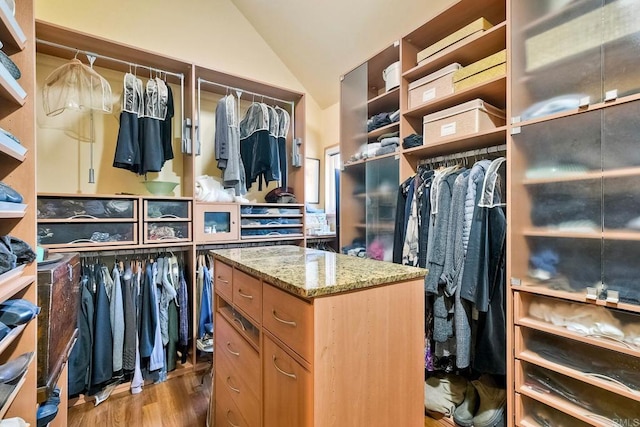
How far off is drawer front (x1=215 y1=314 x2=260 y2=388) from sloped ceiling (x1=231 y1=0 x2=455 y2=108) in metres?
2.19

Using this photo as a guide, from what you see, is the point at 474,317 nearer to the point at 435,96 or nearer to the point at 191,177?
the point at 435,96

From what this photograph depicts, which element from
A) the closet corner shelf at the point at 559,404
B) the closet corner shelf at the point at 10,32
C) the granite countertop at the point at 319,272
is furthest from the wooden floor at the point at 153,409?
the closet corner shelf at the point at 10,32

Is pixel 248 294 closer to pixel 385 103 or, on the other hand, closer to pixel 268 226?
pixel 268 226

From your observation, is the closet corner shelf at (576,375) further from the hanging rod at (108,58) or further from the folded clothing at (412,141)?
the hanging rod at (108,58)

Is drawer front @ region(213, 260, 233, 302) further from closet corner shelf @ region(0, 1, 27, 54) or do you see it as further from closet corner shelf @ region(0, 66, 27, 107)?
closet corner shelf @ region(0, 1, 27, 54)

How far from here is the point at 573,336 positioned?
4.34 ft

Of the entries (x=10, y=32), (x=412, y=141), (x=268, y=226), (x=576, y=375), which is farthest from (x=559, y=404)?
(x=10, y=32)

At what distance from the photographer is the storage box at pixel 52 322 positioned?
1109 millimetres

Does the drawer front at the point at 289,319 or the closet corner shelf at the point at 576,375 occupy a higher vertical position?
the drawer front at the point at 289,319

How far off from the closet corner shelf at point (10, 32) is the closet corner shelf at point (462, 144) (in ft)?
6.46

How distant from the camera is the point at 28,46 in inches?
43.9

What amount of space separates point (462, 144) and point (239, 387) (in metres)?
1.83

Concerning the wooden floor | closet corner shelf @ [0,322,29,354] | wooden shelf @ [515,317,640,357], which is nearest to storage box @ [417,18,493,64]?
wooden shelf @ [515,317,640,357]

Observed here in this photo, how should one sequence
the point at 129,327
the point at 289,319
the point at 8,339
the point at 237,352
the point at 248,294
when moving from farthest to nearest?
the point at 129,327 → the point at 237,352 → the point at 248,294 → the point at 289,319 → the point at 8,339
